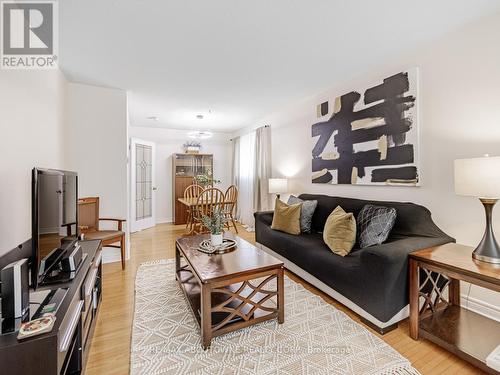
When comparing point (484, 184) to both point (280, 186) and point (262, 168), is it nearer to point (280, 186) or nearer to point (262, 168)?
point (280, 186)

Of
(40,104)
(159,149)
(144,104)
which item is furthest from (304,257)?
(159,149)

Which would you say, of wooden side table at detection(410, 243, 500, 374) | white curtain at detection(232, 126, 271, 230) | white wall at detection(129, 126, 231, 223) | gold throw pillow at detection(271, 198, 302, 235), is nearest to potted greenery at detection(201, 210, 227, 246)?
gold throw pillow at detection(271, 198, 302, 235)

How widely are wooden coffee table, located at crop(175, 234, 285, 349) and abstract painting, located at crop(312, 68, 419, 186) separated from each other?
158cm

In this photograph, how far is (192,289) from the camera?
221 cm

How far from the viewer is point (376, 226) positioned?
2.18 m

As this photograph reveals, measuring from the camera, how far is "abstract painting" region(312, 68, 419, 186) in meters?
2.29

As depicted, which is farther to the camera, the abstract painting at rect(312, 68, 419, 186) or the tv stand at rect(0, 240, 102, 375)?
the abstract painting at rect(312, 68, 419, 186)

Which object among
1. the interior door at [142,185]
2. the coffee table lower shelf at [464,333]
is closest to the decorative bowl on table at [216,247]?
the coffee table lower shelf at [464,333]

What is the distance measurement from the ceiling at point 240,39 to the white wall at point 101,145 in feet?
0.73

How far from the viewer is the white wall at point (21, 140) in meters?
1.54

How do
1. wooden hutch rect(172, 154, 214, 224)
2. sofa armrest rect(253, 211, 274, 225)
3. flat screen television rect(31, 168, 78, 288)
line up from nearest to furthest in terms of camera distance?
flat screen television rect(31, 168, 78, 288) < sofa armrest rect(253, 211, 274, 225) < wooden hutch rect(172, 154, 214, 224)

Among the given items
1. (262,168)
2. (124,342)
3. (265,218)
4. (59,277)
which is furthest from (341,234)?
(262,168)

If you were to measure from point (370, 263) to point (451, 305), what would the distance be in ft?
3.12

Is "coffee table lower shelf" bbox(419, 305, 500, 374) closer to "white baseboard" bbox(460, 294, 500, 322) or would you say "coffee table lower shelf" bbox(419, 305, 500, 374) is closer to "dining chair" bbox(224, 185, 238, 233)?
"white baseboard" bbox(460, 294, 500, 322)
